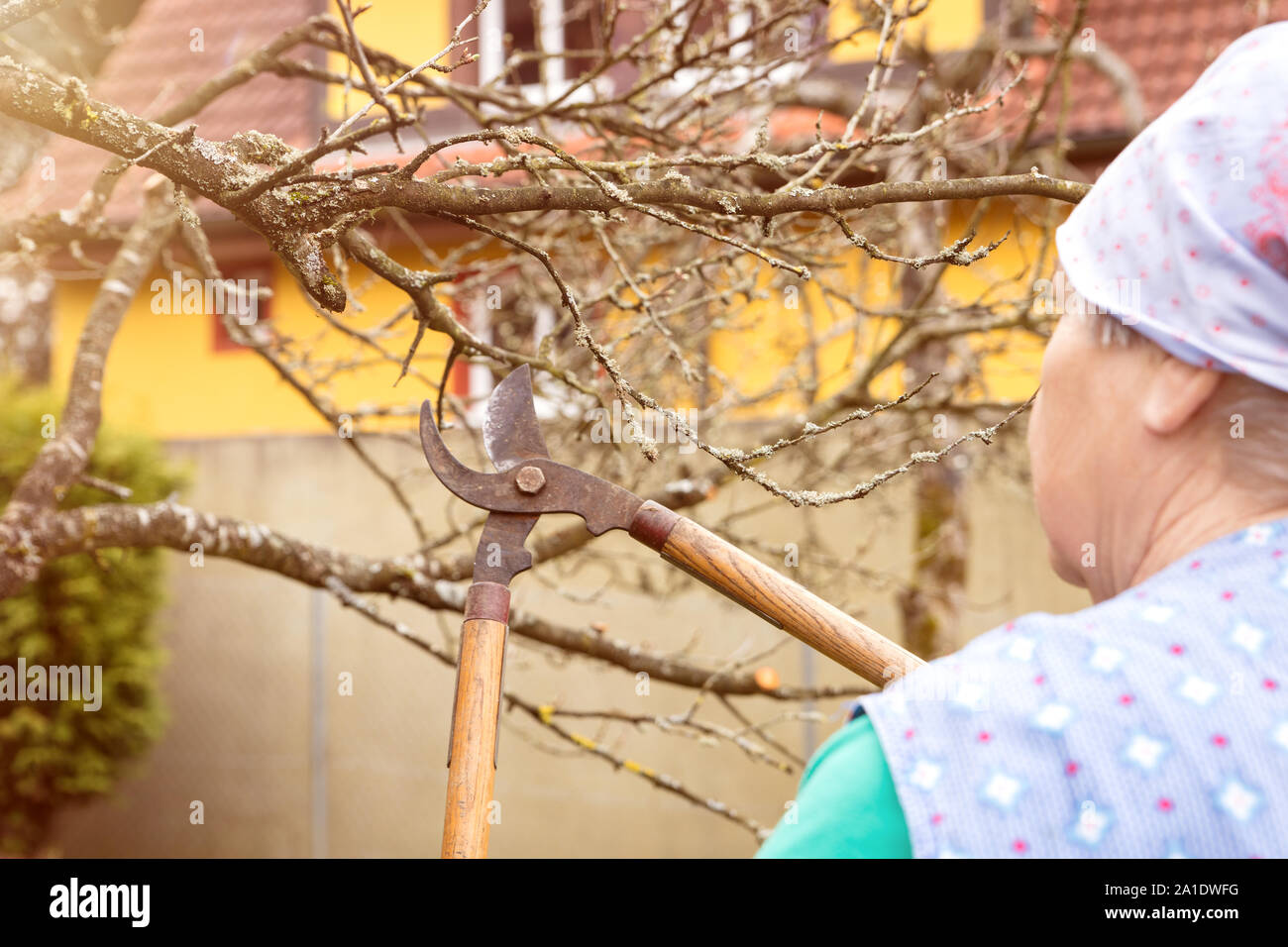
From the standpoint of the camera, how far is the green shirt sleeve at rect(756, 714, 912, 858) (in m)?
0.71

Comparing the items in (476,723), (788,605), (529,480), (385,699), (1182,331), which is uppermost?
(1182,331)

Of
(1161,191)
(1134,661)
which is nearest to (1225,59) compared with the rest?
(1161,191)

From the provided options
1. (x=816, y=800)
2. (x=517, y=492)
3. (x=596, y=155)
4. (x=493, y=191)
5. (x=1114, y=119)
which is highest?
(x=1114, y=119)

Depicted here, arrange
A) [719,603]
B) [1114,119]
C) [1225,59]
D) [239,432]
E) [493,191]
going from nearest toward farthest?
[1225,59]
[493,191]
[719,603]
[1114,119]
[239,432]

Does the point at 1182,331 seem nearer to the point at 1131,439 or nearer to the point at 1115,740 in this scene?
the point at 1131,439

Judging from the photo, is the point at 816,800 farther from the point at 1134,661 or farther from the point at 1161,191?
the point at 1161,191

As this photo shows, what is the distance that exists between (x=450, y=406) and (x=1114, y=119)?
5.41m

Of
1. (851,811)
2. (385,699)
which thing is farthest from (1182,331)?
(385,699)

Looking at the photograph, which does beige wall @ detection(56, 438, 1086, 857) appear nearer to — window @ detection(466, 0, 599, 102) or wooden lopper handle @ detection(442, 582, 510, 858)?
window @ detection(466, 0, 599, 102)

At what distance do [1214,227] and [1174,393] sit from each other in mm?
113

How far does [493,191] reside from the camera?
4.76 feet

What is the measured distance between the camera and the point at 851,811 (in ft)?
2.36

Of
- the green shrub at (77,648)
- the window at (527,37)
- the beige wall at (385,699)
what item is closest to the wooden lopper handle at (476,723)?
the beige wall at (385,699)

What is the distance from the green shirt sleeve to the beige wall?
4857 millimetres
